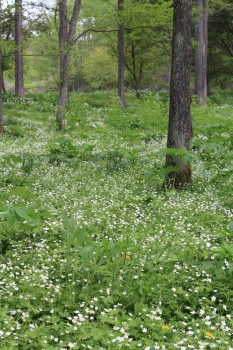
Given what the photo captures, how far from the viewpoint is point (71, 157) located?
10484mm

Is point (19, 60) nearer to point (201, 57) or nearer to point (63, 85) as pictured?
point (63, 85)

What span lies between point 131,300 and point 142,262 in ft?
2.10

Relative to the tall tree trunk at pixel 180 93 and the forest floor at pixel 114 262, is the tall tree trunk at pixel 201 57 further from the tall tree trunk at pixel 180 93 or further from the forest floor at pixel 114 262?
the forest floor at pixel 114 262

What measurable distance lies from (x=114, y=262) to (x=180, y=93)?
14.1ft

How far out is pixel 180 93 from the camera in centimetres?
750

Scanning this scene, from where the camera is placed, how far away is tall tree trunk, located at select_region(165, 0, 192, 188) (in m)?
7.27

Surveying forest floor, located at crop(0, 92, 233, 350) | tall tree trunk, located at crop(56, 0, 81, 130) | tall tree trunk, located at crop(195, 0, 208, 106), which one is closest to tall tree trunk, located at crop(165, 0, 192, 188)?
forest floor, located at crop(0, 92, 233, 350)

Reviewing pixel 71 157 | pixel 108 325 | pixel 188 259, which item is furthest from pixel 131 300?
Result: pixel 71 157

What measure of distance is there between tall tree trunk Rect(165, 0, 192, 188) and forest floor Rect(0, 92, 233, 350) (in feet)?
1.37

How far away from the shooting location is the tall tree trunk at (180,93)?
23.9 ft

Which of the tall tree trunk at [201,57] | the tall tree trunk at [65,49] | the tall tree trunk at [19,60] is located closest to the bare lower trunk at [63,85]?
the tall tree trunk at [65,49]

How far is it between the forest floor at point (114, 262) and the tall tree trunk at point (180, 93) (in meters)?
0.42

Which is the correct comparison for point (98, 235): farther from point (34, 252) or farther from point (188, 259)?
point (188, 259)

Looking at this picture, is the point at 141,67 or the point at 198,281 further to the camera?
the point at 141,67
